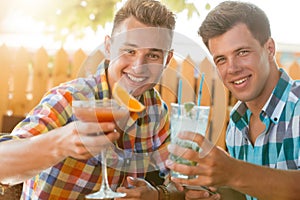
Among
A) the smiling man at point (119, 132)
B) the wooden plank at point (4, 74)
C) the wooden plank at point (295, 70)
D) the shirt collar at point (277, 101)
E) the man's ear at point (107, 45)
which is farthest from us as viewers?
the wooden plank at point (4, 74)

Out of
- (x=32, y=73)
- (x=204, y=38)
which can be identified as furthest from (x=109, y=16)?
(x=204, y=38)

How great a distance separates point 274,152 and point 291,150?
90mm

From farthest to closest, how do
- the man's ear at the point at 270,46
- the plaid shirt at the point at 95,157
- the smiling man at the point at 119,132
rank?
the man's ear at the point at 270,46, the plaid shirt at the point at 95,157, the smiling man at the point at 119,132

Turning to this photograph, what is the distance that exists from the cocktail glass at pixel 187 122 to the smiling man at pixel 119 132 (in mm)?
242

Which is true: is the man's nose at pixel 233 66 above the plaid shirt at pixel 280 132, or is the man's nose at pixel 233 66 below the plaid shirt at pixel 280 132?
above

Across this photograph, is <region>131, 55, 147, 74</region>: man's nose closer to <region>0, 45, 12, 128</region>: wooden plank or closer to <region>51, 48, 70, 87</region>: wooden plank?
<region>51, 48, 70, 87</region>: wooden plank

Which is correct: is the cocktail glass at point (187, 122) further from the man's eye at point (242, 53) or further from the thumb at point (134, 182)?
the man's eye at point (242, 53)

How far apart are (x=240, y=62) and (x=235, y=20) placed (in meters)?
0.13

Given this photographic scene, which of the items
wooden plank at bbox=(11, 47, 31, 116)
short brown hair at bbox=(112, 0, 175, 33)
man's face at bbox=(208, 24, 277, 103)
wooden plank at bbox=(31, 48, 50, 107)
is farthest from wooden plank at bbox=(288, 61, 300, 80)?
short brown hair at bbox=(112, 0, 175, 33)

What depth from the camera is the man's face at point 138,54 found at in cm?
149

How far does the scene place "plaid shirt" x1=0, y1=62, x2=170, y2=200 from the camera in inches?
58.2

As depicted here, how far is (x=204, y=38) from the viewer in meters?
1.83

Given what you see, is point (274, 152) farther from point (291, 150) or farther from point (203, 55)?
point (203, 55)

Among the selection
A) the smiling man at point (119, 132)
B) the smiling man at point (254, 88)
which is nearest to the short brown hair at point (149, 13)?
the smiling man at point (119, 132)
